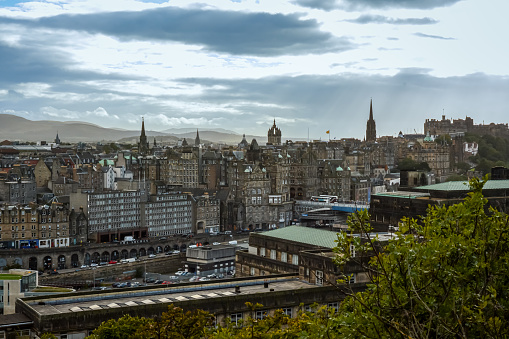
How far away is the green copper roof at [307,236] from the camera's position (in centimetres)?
4097

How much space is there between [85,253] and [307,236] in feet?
151

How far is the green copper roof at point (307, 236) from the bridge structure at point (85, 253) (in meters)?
41.3

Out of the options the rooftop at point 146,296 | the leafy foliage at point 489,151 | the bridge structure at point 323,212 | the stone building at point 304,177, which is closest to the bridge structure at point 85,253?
the bridge structure at point 323,212

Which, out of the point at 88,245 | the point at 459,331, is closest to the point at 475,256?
the point at 459,331

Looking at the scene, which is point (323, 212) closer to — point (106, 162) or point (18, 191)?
point (18, 191)

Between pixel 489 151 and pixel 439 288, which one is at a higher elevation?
pixel 489 151

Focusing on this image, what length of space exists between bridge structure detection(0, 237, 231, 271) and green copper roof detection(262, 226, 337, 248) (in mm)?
41340

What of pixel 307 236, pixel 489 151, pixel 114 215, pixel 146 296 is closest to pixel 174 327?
pixel 146 296

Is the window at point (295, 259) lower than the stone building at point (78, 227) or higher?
higher

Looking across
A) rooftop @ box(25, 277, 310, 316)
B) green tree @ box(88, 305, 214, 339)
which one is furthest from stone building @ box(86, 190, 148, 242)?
green tree @ box(88, 305, 214, 339)

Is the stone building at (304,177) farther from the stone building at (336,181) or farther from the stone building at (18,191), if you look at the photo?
the stone building at (18,191)

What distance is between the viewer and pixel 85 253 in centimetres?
8275

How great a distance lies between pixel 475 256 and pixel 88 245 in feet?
244

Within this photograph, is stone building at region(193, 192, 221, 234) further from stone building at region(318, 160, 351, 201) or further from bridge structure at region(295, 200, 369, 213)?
stone building at region(318, 160, 351, 201)
